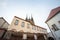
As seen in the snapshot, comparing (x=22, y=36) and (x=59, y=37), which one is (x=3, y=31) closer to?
(x=22, y=36)

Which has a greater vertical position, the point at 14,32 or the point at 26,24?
the point at 26,24

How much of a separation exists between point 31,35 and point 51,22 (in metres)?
7.85

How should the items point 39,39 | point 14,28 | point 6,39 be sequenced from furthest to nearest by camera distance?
point 39,39, point 14,28, point 6,39

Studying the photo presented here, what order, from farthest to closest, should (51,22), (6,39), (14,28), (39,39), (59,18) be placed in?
1. (39,39)
2. (14,28)
3. (51,22)
4. (6,39)
5. (59,18)

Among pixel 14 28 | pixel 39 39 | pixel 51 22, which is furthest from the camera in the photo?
pixel 39 39

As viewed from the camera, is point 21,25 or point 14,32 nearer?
point 14,32

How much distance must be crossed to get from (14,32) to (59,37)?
1130 centimetres

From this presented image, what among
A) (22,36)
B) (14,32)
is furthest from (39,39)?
(14,32)

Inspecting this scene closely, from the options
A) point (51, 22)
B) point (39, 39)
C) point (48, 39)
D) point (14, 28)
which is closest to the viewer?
point (51, 22)

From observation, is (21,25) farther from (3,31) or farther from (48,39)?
(48,39)

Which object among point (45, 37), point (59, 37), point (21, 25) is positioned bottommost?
point (59, 37)

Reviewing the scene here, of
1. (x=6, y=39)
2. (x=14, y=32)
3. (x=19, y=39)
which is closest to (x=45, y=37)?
(x=19, y=39)

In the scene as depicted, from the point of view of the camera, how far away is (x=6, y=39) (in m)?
14.2

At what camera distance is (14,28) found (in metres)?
17.2
